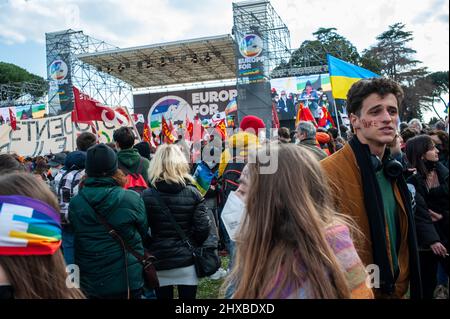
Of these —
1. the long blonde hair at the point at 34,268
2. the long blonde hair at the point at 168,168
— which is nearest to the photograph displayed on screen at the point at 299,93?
the long blonde hair at the point at 168,168

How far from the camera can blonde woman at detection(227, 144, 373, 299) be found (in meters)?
1.28

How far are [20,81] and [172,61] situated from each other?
133ft

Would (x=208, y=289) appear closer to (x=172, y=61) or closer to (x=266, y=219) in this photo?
(x=266, y=219)

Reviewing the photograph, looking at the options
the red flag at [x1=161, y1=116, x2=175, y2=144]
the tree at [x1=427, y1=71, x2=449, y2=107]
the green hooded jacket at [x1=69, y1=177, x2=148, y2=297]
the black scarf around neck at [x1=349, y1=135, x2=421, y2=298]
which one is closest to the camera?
the black scarf around neck at [x1=349, y1=135, x2=421, y2=298]

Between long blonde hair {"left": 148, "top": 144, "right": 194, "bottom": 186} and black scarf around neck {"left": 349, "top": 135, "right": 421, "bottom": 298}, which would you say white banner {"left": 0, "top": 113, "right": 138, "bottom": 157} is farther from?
black scarf around neck {"left": 349, "top": 135, "right": 421, "bottom": 298}

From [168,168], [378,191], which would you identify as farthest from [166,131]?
[378,191]

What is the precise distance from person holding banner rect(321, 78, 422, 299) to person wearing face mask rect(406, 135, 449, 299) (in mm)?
1248

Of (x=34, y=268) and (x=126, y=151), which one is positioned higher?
(x=126, y=151)

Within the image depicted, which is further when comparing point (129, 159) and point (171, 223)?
point (129, 159)

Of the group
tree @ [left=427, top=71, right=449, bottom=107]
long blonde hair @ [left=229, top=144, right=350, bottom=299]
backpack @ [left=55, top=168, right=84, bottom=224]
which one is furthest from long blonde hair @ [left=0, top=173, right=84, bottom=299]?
tree @ [left=427, top=71, right=449, bottom=107]

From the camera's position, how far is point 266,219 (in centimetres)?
136

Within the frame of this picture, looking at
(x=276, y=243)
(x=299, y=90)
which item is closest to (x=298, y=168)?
(x=276, y=243)

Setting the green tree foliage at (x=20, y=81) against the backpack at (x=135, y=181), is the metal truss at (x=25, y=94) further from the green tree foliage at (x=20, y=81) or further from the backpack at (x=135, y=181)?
the backpack at (x=135, y=181)

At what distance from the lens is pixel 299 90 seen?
2448 centimetres
